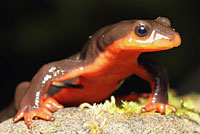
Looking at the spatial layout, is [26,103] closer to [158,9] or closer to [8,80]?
[8,80]

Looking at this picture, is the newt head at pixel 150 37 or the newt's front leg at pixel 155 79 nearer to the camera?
the newt head at pixel 150 37

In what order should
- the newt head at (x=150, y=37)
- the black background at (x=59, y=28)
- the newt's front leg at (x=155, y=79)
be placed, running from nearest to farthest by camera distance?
the newt head at (x=150, y=37)
the newt's front leg at (x=155, y=79)
the black background at (x=59, y=28)

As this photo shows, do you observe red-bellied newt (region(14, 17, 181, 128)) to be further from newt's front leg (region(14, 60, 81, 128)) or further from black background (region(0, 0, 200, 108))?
black background (region(0, 0, 200, 108))

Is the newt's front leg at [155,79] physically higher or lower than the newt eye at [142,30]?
lower

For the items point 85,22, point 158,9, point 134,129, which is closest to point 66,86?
point 134,129

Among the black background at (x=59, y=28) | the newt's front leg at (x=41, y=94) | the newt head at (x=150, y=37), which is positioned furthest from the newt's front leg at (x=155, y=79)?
the black background at (x=59, y=28)

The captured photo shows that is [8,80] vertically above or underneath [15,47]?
underneath

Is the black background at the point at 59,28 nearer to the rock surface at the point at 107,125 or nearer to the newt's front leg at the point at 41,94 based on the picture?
the newt's front leg at the point at 41,94
